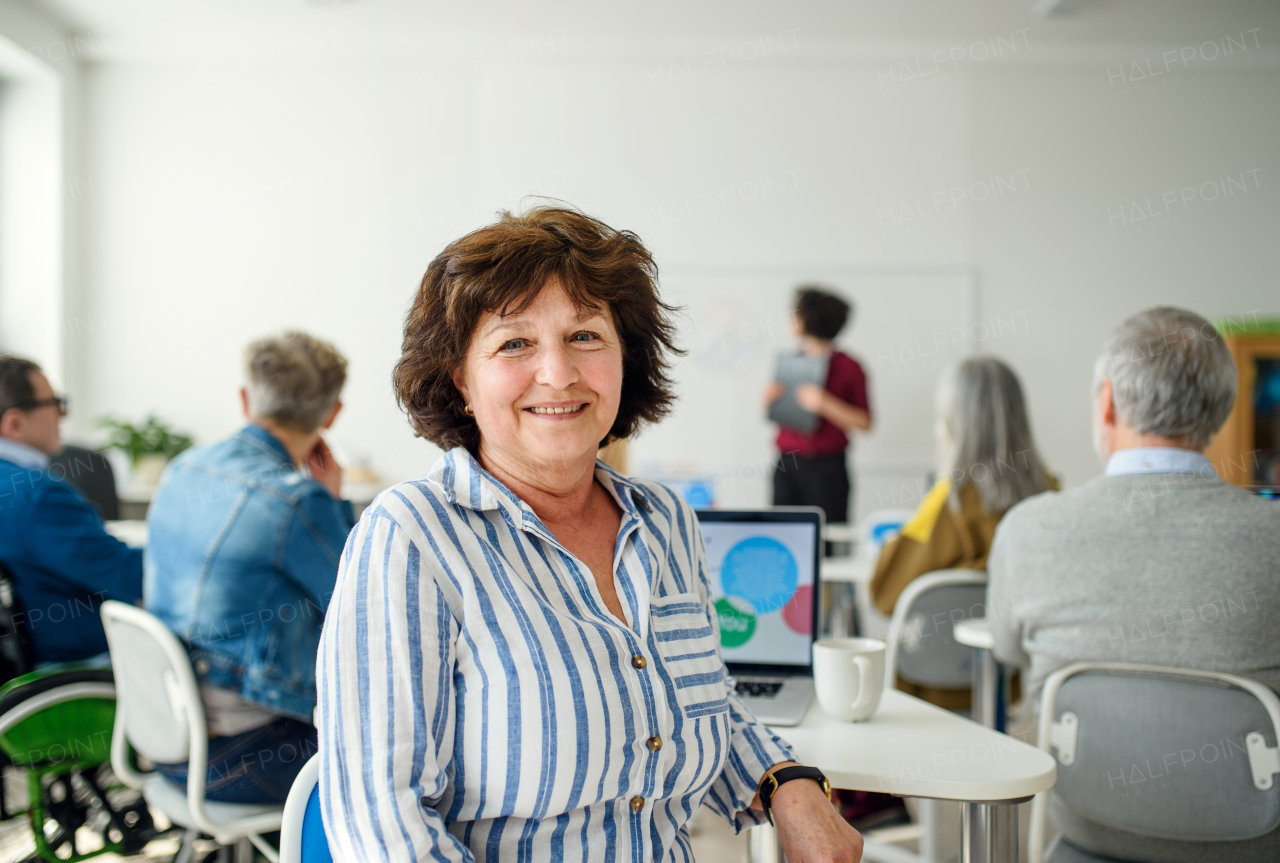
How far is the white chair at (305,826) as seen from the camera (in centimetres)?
92

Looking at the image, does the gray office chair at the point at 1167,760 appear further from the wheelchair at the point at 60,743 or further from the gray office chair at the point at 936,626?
A: the wheelchair at the point at 60,743

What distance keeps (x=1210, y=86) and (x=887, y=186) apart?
1.90m

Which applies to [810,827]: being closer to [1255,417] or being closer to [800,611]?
[800,611]

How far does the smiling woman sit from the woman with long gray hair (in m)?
1.25

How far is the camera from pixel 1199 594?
4.30ft

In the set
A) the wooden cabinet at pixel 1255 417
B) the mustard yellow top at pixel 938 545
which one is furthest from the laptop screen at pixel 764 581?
the wooden cabinet at pixel 1255 417

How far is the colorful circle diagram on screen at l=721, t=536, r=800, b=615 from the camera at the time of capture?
1549mm

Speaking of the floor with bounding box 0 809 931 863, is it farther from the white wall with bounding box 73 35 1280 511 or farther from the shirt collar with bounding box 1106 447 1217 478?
the white wall with bounding box 73 35 1280 511

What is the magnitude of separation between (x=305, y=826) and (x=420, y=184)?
439 centimetres

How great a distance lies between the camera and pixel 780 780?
3.47 ft

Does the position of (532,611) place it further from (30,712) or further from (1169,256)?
(1169,256)

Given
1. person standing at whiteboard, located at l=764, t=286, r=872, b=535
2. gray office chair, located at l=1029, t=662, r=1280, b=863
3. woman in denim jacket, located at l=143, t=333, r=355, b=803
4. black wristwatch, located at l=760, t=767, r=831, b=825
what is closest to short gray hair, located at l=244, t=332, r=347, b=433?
woman in denim jacket, located at l=143, t=333, r=355, b=803

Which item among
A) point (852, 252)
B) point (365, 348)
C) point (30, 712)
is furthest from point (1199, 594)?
point (365, 348)

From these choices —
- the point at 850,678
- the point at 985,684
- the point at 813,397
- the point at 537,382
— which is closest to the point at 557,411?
the point at 537,382
